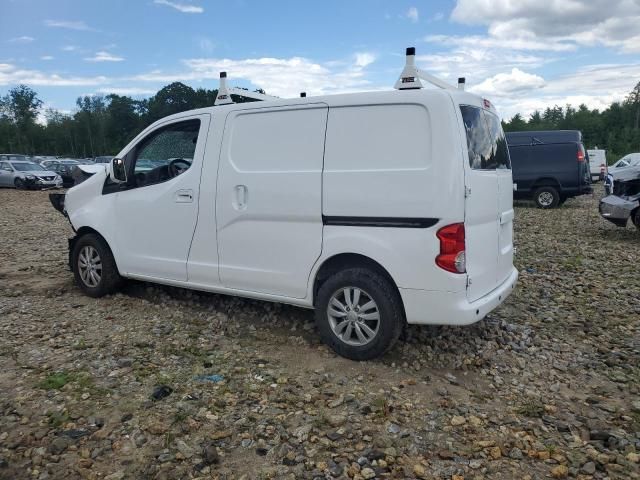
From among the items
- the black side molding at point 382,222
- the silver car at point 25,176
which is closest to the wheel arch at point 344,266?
the black side molding at point 382,222

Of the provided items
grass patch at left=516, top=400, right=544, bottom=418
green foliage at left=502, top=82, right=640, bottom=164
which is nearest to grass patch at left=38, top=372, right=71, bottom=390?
grass patch at left=516, top=400, right=544, bottom=418

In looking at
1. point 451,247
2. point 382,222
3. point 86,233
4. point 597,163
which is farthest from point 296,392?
point 597,163

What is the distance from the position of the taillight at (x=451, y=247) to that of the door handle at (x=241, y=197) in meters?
1.81

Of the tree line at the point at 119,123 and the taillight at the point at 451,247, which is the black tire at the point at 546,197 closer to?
the taillight at the point at 451,247

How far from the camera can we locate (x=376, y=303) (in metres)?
3.97

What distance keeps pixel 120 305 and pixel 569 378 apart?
14.9 feet

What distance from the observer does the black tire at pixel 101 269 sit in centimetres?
571

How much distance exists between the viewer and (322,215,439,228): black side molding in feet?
12.1

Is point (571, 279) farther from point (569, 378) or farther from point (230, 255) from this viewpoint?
point (230, 255)

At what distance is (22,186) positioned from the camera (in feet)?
81.8

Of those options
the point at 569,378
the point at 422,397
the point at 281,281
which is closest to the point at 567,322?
the point at 569,378

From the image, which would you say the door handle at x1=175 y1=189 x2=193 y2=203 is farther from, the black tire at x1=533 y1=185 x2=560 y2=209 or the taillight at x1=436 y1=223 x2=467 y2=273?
the black tire at x1=533 y1=185 x2=560 y2=209

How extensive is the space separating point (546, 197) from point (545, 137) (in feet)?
5.97

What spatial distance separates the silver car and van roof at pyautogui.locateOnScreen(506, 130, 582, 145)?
21663 millimetres
